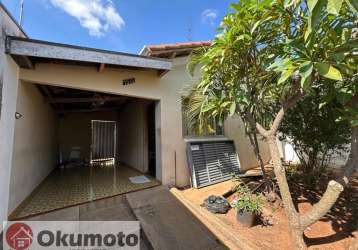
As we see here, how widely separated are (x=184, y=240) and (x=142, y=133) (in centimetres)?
489

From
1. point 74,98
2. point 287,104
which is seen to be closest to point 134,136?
point 74,98

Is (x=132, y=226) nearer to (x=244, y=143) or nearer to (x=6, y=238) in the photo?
(x=6, y=238)

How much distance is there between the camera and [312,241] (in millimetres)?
3035

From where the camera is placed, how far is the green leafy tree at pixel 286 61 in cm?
182

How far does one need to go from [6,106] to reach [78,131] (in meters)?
8.08

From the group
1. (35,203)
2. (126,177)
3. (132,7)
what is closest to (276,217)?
(126,177)

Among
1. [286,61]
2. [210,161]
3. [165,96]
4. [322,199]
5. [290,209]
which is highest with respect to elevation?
[165,96]

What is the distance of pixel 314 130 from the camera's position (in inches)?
172

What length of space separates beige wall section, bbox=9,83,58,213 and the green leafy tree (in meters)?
3.68

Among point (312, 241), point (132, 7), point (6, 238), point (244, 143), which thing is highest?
point (132, 7)

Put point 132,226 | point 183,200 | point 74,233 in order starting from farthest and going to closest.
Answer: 1. point 183,200
2. point 132,226
3. point 74,233

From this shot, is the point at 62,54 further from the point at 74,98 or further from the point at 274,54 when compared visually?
the point at 74,98

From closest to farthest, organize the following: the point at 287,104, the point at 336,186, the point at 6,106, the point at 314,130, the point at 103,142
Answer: the point at 336,186
the point at 287,104
the point at 6,106
the point at 314,130
the point at 103,142

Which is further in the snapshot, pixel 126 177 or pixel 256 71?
pixel 126 177
